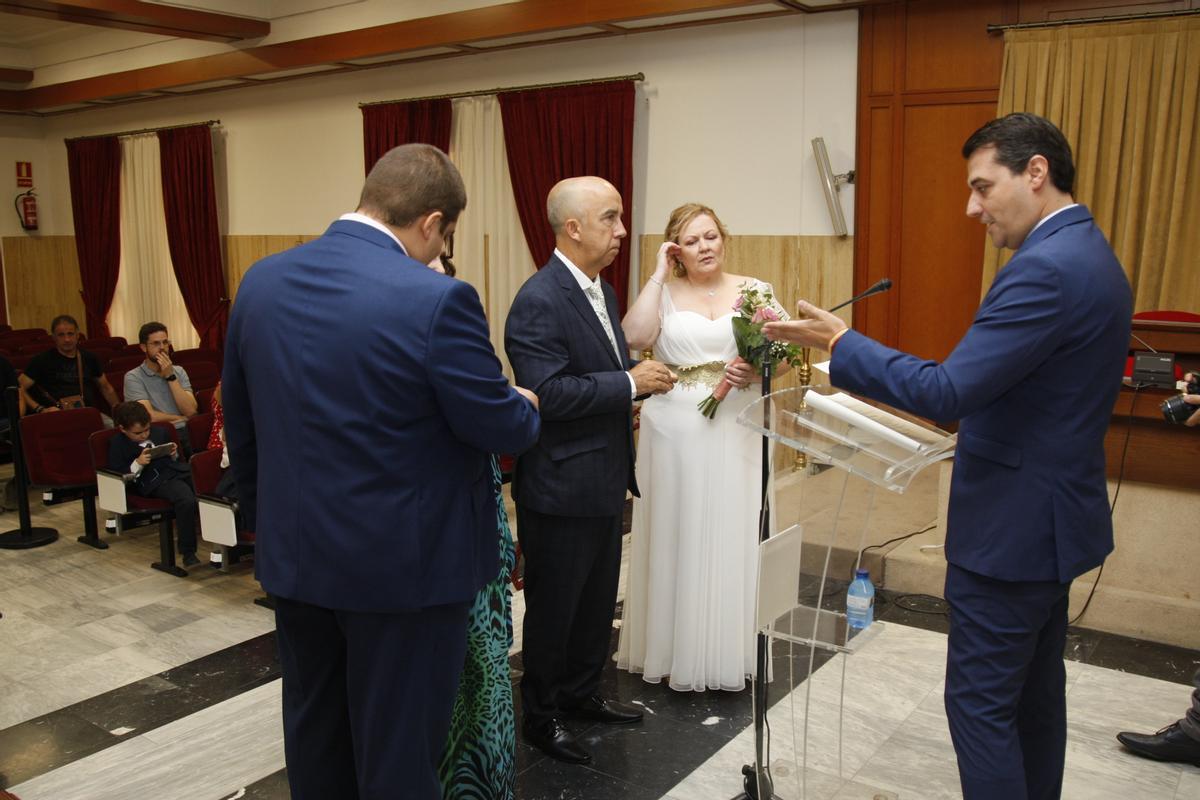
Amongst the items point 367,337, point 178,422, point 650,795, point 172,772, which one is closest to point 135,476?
point 178,422

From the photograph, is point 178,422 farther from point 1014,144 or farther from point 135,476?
point 1014,144

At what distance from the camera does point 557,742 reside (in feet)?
11.0

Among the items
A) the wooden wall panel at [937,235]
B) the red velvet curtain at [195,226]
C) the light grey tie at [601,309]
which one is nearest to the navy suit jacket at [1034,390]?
the light grey tie at [601,309]

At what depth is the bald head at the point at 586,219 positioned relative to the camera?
10.8 ft

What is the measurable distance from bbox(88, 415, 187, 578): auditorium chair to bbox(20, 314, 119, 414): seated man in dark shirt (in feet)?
6.01

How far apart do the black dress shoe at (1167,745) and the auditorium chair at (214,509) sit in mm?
3996

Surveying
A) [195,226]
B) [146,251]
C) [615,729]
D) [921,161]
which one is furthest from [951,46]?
[146,251]

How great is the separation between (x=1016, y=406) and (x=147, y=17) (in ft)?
27.5

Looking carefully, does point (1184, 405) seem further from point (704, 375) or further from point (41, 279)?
point (41, 279)

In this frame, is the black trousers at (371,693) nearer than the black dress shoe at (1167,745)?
Yes

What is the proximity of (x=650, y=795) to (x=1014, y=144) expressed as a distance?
2.13 meters

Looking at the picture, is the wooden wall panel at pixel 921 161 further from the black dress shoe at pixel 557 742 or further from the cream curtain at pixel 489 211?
the black dress shoe at pixel 557 742

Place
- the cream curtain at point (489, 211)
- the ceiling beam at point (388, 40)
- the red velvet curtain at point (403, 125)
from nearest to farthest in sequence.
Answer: the ceiling beam at point (388, 40) → the cream curtain at point (489, 211) → the red velvet curtain at point (403, 125)

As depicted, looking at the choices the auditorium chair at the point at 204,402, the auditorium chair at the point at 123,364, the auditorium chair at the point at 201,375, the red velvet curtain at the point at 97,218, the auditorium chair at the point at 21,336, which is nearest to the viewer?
the auditorium chair at the point at 204,402
